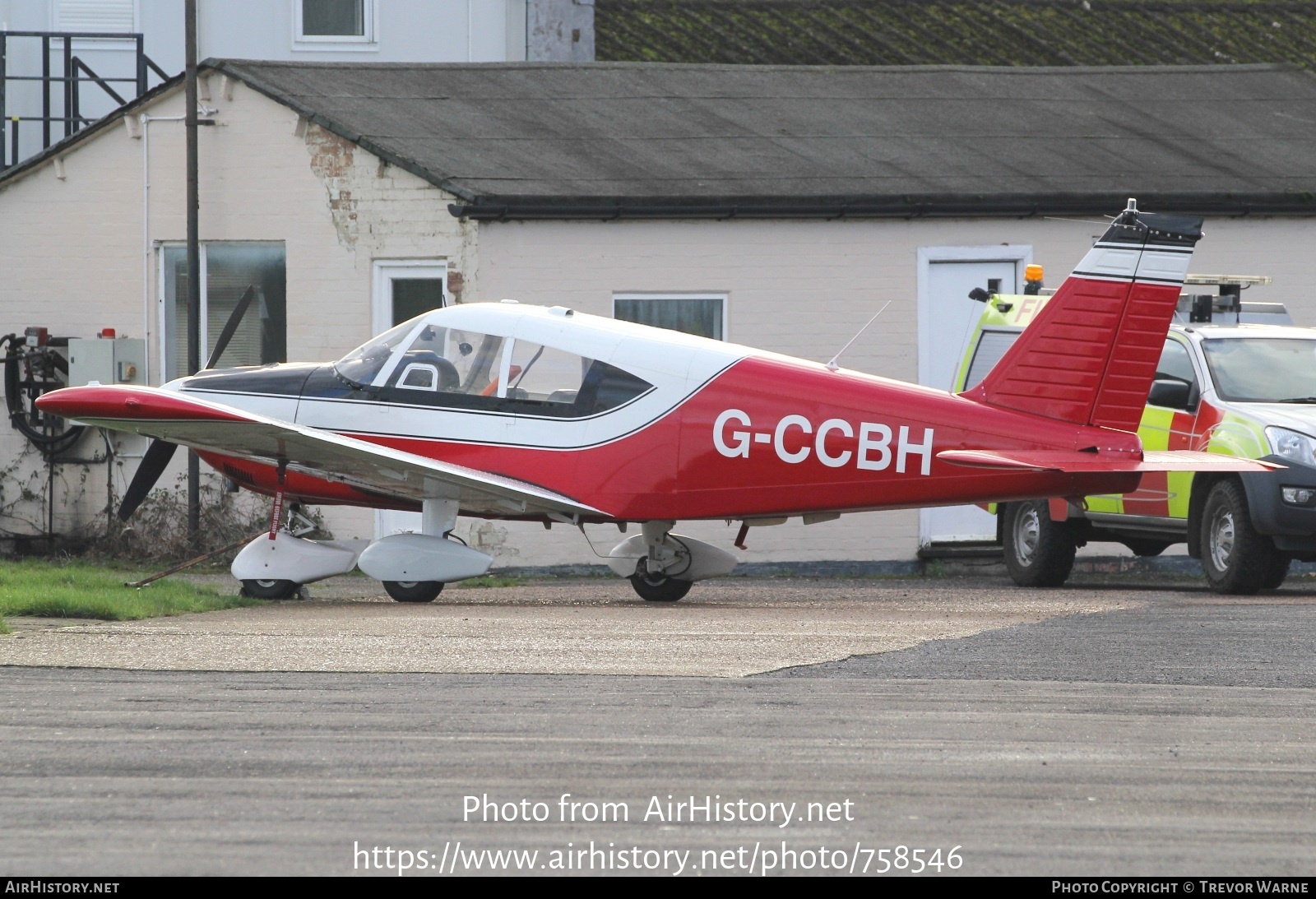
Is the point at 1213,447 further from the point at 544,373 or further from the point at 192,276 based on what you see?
the point at 192,276

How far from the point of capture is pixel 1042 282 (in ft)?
51.0

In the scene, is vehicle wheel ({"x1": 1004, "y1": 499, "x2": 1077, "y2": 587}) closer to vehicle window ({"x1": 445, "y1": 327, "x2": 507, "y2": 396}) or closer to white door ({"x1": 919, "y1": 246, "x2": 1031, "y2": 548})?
white door ({"x1": 919, "y1": 246, "x2": 1031, "y2": 548})

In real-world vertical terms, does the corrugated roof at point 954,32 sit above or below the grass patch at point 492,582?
above

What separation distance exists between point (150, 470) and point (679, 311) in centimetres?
539

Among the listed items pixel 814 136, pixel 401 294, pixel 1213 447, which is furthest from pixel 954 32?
pixel 1213 447

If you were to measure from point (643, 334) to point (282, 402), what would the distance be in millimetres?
2508

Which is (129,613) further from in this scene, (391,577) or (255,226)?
(255,226)

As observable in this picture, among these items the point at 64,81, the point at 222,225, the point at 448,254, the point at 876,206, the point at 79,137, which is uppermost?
the point at 64,81

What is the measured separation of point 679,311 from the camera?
52.1 ft

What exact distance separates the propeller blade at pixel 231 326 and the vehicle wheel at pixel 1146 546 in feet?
25.8

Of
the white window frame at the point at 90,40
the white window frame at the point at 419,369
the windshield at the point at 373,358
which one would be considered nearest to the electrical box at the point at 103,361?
the windshield at the point at 373,358

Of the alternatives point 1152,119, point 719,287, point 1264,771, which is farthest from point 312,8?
point 1264,771

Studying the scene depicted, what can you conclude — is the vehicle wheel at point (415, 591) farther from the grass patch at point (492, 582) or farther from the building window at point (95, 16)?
the building window at point (95, 16)

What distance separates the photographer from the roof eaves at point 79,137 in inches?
633
